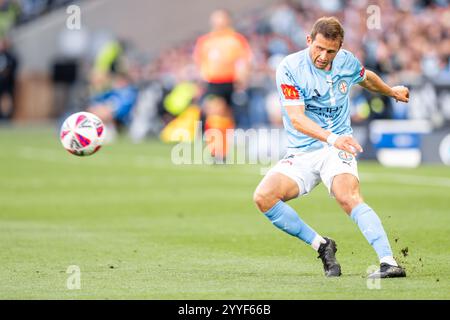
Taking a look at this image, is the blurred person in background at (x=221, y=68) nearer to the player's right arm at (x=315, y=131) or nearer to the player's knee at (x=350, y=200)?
the player's right arm at (x=315, y=131)

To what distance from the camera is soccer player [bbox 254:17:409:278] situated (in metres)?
8.33

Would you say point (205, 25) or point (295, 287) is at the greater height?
point (205, 25)

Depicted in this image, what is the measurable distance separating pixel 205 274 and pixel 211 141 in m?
12.8

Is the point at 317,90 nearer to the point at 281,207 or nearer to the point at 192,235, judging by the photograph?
the point at 281,207

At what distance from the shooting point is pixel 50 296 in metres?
7.70

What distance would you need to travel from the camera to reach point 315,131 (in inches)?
329

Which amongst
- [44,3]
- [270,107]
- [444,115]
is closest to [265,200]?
[444,115]

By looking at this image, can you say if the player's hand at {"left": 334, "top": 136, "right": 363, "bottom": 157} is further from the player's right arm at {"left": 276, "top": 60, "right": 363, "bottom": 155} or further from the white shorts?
the white shorts

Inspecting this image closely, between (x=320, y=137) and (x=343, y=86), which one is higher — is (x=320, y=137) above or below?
below

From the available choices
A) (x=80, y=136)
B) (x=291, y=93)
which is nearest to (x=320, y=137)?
(x=291, y=93)

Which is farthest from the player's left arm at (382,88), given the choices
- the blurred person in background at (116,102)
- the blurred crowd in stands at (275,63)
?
the blurred person in background at (116,102)

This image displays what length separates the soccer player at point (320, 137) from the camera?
8.33 meters

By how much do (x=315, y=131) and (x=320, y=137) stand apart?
0.24 feet
